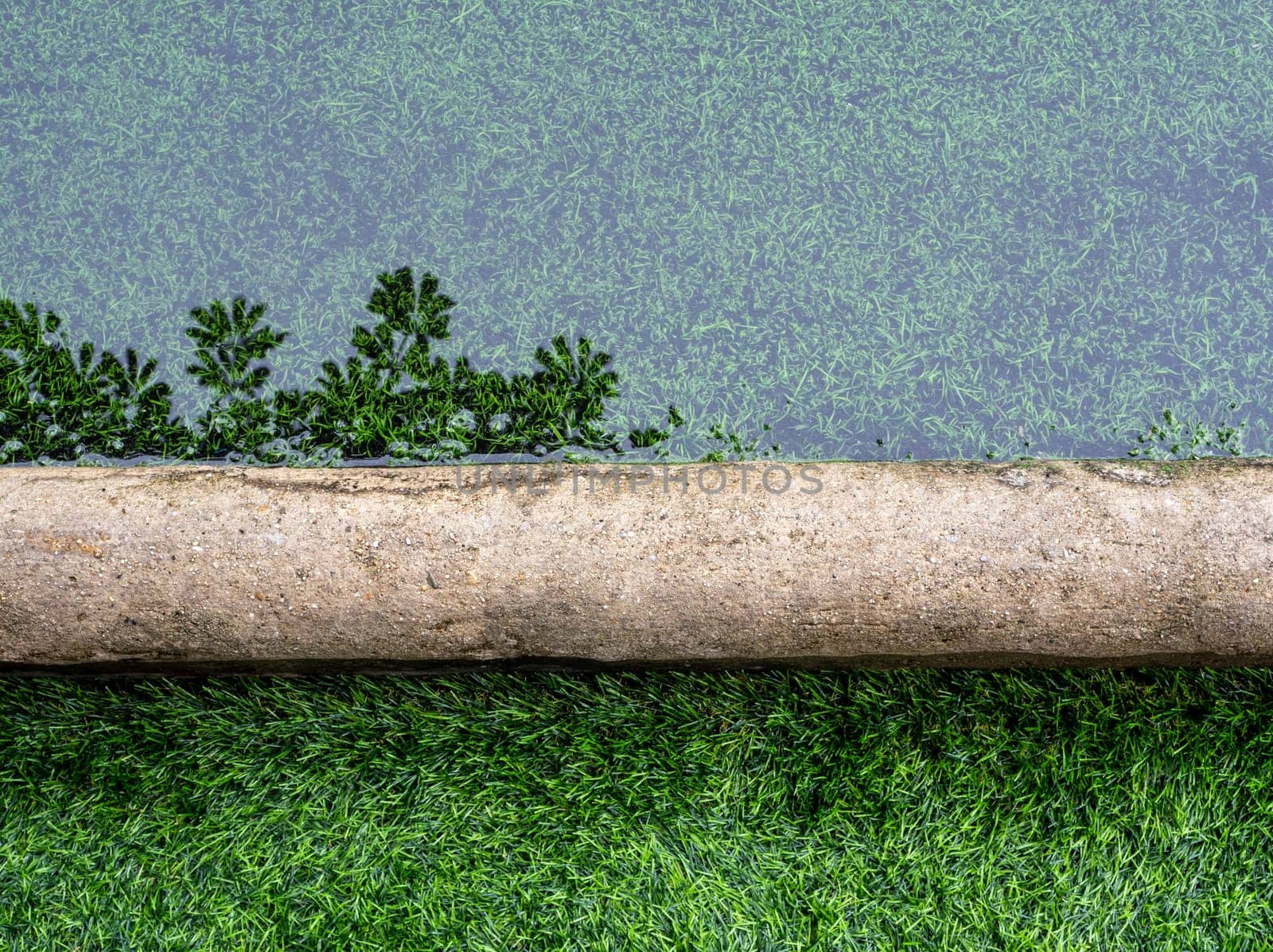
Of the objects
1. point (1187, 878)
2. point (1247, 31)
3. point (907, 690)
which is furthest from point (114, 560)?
point (1247, 31)

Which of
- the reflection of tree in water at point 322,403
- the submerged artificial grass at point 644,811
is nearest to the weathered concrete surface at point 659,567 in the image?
the submerged artificial grass at point 644,811

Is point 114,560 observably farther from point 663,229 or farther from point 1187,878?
point 1187,878

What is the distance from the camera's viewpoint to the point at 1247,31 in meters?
2.82

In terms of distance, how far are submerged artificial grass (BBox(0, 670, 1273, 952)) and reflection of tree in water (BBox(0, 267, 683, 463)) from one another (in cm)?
69

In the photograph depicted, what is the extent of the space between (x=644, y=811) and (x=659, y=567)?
2.43 feet

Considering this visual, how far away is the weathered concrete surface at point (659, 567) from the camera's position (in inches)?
76.0

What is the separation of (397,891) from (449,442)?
122 centimetres

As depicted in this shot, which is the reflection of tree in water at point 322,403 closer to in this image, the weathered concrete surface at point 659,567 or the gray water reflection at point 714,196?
the gray water reflection at point 714,196

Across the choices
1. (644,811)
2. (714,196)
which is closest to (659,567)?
(644,811)

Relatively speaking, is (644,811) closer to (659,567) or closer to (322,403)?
(659,567)

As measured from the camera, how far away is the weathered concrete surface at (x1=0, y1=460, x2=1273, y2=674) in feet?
6.33

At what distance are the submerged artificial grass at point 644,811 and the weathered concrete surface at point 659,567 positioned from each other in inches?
13.0

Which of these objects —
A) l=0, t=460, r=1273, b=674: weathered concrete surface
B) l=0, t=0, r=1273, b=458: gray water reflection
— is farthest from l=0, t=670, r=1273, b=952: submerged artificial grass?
l=0, t=0, r=1273, b=458: gray water reflection

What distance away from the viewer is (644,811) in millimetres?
2268
